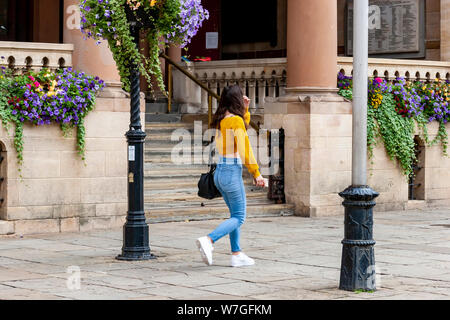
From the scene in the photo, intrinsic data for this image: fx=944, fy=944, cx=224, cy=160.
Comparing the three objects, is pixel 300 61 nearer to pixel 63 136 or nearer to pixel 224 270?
pixel 63 136

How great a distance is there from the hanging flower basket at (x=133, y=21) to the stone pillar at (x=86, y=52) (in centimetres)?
303

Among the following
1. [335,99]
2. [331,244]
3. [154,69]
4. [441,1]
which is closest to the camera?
[154,69]

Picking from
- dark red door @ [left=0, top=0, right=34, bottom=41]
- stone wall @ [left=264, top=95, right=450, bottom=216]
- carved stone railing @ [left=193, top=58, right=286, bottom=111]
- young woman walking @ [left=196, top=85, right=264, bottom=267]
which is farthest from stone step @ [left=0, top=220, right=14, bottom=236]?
dark red door @ [left=0, top=0, right=34, bottom=41]

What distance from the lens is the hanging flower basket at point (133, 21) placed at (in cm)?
1070

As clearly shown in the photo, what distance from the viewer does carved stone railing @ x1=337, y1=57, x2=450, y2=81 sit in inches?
670

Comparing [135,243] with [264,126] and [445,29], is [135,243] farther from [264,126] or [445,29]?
[445,29]

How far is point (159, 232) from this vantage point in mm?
13578

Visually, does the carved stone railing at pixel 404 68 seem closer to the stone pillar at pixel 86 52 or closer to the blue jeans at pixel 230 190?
the stone pillar at pixel 86 52

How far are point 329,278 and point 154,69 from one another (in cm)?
352

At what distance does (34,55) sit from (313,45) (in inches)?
196

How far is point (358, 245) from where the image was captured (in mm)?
8664

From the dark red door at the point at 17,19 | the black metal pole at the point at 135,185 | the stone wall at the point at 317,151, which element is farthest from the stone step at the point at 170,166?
the dark red door at the point at 17,19

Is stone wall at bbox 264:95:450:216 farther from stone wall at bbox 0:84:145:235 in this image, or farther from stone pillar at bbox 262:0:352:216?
stone wall at bbox 0:84:145:235
